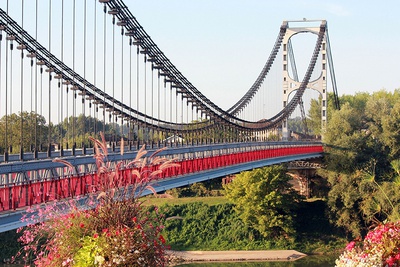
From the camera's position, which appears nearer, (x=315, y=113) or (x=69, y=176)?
(x=69, y=176)

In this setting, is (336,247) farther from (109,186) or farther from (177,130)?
(109,186)

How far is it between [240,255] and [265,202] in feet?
18.3

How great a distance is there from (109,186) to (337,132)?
60.2 meters

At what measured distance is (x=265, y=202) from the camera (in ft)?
213

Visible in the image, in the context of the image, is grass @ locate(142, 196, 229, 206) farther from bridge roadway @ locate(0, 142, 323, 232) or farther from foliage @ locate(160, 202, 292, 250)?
bridge roadway @ locate(0, 142, 323, 232)

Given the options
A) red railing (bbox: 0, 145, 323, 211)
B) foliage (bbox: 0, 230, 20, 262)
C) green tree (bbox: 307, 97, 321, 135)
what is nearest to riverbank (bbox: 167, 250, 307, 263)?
foliage (bbox: 0, 230, 20, 262)

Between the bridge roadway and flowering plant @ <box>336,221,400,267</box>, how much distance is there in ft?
17.8

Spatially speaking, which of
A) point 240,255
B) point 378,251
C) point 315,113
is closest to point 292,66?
point 315,113

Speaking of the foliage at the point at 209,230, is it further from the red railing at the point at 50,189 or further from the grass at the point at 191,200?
the red railing at the point at 50,189

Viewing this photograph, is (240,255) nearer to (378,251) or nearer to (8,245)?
(8,245)

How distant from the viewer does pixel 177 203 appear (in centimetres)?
7662

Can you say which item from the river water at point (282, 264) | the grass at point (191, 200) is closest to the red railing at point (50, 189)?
the river water at point (282, 264)

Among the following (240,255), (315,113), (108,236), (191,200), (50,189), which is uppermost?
(315,113)

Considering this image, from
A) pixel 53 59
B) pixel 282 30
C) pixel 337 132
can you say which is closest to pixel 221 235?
pixel 337 132
